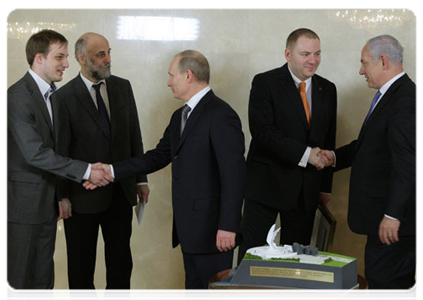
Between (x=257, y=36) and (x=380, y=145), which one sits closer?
(x=380, y=145)

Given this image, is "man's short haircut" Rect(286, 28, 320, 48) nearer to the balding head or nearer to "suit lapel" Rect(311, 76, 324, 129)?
"suit lapel" Rect(311, 76, 324, 129)

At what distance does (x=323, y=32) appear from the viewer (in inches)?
176

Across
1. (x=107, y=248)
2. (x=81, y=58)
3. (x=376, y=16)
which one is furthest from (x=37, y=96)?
(x=376, y=16)

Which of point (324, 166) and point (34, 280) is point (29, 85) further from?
point (324, 166)

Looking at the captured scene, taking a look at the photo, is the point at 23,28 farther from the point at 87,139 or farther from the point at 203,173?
the point at 203,173

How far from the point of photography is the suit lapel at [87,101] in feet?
12.1

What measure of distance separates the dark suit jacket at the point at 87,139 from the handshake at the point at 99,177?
3.6 inches

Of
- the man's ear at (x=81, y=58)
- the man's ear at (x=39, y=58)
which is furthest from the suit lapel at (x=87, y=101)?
the man's ear at (x=39, y=58)

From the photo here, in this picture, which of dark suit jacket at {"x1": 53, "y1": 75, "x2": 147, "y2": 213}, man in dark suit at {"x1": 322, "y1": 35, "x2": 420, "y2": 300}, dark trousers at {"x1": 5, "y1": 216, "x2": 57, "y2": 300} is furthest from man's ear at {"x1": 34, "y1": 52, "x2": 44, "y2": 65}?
man in dark suit at {"x1": 322, "y1": 35, "x2": 420, "y2": 300}

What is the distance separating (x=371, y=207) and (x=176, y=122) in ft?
3.59

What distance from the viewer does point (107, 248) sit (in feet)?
12.8

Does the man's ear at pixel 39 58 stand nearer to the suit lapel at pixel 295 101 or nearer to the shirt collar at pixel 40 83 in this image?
the shirt collar at pixel 40 83

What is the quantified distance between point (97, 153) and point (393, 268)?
1.81 m
